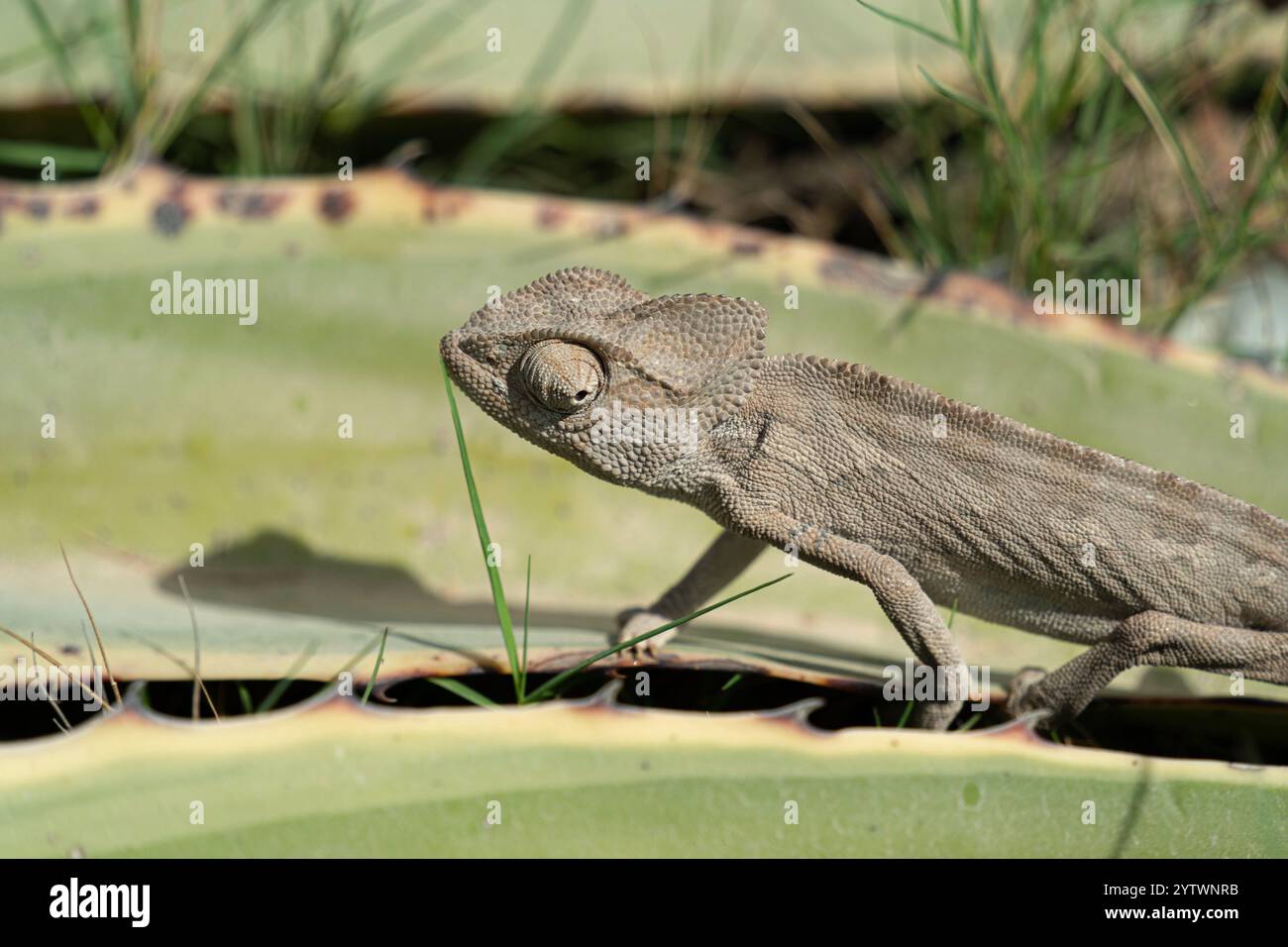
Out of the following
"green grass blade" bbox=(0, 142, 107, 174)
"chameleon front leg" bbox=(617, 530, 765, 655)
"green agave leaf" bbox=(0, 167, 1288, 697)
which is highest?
A: "green grass blade" bbox=(0, 142, 107, 174)

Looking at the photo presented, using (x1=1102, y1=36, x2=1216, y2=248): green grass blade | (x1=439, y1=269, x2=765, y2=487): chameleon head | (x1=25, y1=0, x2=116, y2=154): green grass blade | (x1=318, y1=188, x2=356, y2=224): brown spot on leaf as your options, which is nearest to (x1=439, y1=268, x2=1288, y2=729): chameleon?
(x1=439, y1=269, x2=765, y2=487): chameleon head

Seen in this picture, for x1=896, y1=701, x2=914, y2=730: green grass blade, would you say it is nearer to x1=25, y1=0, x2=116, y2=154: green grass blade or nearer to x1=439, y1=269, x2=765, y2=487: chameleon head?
x1=439, y1=269, x2=765, y2=487: chameleon head

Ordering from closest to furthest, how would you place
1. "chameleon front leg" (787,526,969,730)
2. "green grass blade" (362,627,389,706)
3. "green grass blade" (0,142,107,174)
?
"green grass blade" (362,627,389,706) < "chameleon front leg" (787,526,969,730) < "green grass blade" (0,142,107,174)

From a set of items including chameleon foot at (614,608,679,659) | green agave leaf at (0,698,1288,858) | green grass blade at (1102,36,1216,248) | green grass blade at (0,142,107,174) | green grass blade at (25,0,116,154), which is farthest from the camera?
green grass blade at (0,142,107,174)

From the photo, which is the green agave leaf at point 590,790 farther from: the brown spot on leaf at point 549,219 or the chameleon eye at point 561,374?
the brown spot on leaf at point 549,219

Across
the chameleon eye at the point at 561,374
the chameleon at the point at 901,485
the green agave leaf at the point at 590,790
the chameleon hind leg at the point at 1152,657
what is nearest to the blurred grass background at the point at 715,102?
the chameleon at the point at 901,485

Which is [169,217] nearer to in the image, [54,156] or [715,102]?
[54,156]
